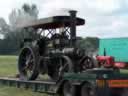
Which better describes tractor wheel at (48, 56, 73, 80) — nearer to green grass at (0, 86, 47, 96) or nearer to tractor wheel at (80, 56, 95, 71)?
tractor wheel at (80, 56, 95, 71)

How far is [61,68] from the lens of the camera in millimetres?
16203

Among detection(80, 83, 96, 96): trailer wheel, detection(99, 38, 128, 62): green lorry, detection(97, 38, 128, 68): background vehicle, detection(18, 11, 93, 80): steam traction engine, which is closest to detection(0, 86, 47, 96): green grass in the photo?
detection(18, 11, 93, 80): steam traction engine

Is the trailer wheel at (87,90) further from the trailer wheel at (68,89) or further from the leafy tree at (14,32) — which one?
the leafy tree at (14,32)

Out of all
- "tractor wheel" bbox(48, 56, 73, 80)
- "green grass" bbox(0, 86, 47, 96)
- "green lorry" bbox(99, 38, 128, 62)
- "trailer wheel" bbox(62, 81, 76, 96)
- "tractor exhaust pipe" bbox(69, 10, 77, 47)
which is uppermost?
"tractor exhaust pipe" bbox(69, 10, 77, 47)

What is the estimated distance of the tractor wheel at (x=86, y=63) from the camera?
15.5 meters

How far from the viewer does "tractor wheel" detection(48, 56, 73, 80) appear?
15531 millimetres

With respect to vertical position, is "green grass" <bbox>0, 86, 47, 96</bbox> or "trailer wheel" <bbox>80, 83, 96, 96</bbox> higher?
"trailer wheel" <bbox>80, 83, 96, 96</bbox>

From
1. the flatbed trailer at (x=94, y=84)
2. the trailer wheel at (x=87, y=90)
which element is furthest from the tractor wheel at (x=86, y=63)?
the trailer wheel at (x=87, y=90)

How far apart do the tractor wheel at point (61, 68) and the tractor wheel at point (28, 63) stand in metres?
0.68

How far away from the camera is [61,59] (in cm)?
1648

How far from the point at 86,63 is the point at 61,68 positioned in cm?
96

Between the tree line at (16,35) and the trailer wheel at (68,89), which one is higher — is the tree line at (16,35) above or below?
above

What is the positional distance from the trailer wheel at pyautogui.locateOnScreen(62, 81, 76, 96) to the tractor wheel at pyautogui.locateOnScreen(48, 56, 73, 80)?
2.58 ft

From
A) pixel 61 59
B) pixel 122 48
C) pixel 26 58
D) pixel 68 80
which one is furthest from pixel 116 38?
pixel 68 80
